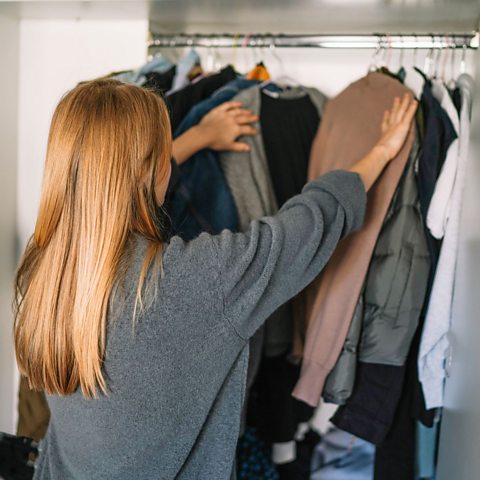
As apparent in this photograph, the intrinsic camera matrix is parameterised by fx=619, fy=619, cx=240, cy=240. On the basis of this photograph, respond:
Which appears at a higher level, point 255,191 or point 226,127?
point 226,127

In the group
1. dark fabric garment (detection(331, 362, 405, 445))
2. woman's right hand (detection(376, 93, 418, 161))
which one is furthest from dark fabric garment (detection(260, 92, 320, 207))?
dark fabric garment (detection(331, 362, 405, 445))

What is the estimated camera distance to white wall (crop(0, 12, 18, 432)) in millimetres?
1630

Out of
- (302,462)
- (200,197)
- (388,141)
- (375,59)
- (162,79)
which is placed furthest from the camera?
(302,462)

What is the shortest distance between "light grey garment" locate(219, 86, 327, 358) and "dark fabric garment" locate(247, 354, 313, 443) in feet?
0.31

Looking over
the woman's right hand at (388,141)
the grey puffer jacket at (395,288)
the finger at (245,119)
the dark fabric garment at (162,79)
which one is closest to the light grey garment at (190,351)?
the woman's right hand at (388,141)

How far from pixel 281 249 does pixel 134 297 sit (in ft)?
0.77

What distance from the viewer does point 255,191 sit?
1.39 meters

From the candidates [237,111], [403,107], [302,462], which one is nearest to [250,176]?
[237,111]

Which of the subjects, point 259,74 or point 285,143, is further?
point 259,74

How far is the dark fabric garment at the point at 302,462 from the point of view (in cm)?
178

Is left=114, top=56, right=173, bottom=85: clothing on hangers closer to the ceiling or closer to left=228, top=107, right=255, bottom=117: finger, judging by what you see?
the ceiling

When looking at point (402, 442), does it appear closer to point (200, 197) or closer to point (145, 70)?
point (200, 197)

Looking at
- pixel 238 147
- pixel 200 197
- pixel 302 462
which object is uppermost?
pixel 238 147

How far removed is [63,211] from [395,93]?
0.79m
